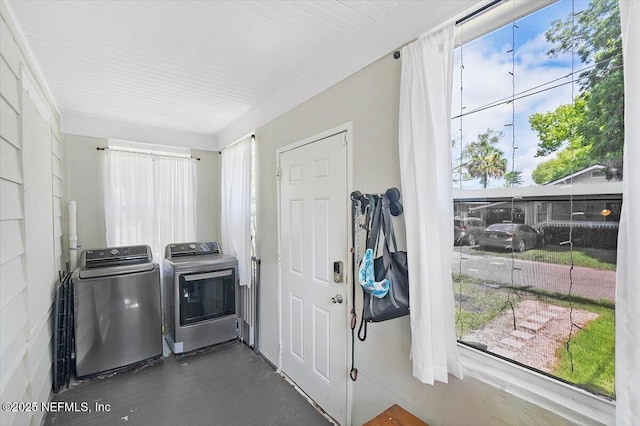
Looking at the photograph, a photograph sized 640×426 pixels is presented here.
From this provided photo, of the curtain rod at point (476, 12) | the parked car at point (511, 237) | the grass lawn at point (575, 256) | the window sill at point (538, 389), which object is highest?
the curtain rod at point (476, 12)

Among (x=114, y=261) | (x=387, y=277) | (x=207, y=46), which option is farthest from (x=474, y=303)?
(x=114, y=261)

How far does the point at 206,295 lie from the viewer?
10.6 feet

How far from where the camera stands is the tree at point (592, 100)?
3.16ft

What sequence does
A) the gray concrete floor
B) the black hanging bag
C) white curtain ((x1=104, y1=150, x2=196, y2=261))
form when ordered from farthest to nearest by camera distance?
white curtain ((x1=104, y1=150, x2=196, y2=261))
the gray concrete floor
the black hanging bag

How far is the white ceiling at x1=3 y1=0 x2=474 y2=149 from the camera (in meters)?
1.54

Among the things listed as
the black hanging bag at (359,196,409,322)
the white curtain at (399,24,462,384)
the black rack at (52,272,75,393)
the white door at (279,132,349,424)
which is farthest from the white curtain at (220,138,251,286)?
the white curtain at (399,24,462,384)

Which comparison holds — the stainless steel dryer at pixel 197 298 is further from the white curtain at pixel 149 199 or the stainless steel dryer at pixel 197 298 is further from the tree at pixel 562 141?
the tree at pixel 562 141

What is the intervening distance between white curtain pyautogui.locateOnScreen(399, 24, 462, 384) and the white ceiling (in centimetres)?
26

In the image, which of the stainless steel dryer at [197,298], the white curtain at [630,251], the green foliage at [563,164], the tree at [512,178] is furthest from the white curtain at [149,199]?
the white curtain at [630,251]

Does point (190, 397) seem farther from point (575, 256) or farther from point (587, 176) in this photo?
point (587, 176)

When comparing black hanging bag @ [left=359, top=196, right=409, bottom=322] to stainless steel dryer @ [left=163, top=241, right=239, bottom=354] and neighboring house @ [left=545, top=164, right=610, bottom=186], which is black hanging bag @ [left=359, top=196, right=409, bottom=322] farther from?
stainless steel dryer @ [left=163, top=241, right=239, bottom=354]

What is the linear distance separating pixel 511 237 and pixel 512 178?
248 mm

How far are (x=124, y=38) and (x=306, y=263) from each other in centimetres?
192

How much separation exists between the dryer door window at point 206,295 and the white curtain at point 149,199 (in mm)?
813
